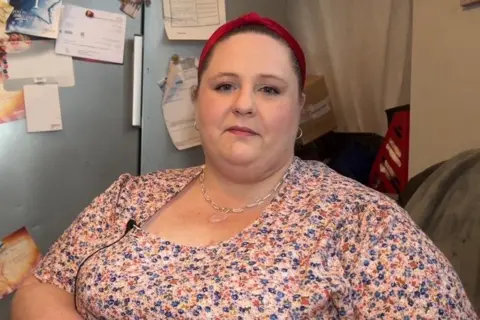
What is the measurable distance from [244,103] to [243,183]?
198 millimetres

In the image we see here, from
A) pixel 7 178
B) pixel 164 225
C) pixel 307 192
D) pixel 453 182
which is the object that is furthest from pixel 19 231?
pixel 453 182

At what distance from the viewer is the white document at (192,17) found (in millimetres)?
1846

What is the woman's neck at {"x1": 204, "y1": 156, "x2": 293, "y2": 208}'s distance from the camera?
1306 millimetres

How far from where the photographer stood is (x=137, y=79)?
5.94ft

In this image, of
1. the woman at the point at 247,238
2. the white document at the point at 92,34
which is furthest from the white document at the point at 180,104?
the woman at the point at 247,238

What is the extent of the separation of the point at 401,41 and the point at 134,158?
93 centimetres

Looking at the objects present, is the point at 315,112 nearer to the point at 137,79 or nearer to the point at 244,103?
the point at 137,79

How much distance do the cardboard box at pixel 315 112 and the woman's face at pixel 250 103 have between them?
73cm

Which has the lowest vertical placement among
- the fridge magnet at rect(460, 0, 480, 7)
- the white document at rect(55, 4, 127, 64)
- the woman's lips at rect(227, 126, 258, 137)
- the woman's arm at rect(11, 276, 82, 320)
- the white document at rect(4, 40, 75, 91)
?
the woman's arm at rect(11, 276, 82, 320)

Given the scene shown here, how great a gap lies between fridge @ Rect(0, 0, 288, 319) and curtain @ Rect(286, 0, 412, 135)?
1.72ft

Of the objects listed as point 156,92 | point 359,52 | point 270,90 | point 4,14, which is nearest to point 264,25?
point 270,90

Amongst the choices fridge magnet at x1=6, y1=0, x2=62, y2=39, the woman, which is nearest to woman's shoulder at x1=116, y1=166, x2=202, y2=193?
the woman

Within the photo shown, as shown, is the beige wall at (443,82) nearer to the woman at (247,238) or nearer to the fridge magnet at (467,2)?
the fridge magnet at (467,2)

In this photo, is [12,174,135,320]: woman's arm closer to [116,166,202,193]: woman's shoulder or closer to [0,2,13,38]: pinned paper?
[116,166,202,193]: woman's shoulder
